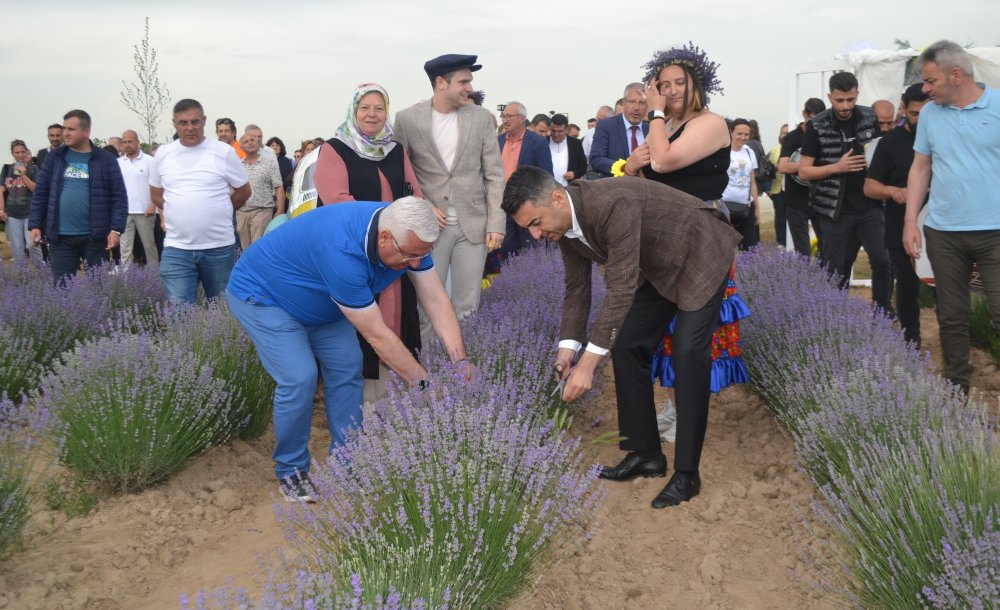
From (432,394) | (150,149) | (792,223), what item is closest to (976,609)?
(432,394)

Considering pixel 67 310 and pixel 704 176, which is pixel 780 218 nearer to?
pixel 704 176

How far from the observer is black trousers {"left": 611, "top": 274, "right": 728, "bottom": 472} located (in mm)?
3375

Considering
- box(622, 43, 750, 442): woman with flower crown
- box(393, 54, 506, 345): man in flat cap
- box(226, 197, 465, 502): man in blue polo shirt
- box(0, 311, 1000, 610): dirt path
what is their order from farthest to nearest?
1. box(393, 54, 506, 345): man in flat cap
2. box(622, 43, 750, 442): woman with flower crown
3. box(226, 197, 465, 502): man in blue polo shirt
4. box(0, 311, 1000, 610): dirt path

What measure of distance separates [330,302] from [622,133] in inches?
184

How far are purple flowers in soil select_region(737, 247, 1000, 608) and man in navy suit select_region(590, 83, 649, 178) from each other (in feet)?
8.87

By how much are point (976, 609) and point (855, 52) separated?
9.74m

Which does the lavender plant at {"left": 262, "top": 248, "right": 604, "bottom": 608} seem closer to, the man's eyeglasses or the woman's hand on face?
the man's eyeglasses

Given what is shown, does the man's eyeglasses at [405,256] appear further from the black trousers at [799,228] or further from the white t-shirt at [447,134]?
the black trousers at [799,228]

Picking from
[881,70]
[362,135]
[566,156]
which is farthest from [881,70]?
[362,135]

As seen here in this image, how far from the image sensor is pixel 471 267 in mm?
4781

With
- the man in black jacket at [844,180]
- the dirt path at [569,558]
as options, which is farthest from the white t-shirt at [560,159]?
the dirt path at [569,558]

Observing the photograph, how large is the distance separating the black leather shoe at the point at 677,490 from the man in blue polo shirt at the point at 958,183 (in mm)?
1836

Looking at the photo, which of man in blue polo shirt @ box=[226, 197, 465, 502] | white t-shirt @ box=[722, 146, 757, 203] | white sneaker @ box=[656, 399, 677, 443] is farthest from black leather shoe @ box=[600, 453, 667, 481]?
white t-shirt @ box=[722, 146, 757, 203]

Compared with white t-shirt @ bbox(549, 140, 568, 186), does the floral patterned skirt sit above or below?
below
